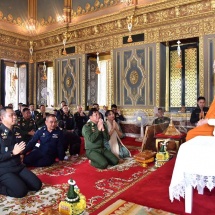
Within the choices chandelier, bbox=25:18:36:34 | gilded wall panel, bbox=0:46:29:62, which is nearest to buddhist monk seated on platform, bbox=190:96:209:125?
gilded wall panel, bbox=0:46:29:62

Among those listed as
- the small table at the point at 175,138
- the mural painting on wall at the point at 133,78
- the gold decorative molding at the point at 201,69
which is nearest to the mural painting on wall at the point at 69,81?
the mural painting on wall at the point at 133,78

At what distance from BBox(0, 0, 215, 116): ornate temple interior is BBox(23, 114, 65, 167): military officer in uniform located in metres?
3.91

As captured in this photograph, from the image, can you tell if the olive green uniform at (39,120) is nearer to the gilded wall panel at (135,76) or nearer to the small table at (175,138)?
the gilded wall panel at (135,76)

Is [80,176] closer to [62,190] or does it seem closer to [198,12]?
[62,190]

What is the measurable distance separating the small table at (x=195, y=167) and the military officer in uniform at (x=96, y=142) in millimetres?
2357

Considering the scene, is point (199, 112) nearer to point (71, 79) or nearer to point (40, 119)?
point (40, 119)

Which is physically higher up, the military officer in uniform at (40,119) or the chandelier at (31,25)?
the chandelier at (31,25)

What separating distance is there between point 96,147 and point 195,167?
2.74 metres

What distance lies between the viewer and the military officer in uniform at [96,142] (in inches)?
183

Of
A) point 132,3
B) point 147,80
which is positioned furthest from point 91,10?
point 147,80

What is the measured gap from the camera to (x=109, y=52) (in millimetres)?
9477

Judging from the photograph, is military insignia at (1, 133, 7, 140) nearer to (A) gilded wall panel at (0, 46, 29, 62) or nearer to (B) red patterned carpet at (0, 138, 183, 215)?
(B) red patterned carpet at (0, 138, 183, 215)

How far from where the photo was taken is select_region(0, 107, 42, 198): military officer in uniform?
10.4ft

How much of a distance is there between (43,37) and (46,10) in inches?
51.0
